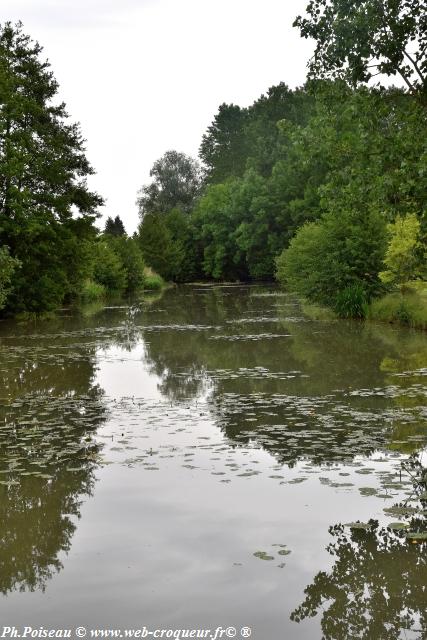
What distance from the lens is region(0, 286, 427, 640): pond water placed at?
5762mm

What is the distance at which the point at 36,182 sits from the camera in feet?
121

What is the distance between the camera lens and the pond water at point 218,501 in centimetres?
576

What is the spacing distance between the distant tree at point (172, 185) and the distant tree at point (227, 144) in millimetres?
6071

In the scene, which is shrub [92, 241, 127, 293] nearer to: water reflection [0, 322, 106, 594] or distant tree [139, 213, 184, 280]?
distant tree [139, 213, 184, 280]

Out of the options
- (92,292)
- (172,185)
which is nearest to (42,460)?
(92,292)

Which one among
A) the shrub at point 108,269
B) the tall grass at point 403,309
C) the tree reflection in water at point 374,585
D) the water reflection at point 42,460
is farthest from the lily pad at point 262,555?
the shrub at point 108,269

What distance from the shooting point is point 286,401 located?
13.9 meters

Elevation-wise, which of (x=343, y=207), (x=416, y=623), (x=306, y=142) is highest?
(x=306, y=142)

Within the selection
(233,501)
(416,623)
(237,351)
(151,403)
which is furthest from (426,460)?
(237,351)

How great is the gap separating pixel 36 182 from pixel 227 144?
2725 inches

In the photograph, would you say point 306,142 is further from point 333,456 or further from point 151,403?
point 333,456

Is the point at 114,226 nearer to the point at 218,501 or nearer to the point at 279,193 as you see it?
the point at 279,193

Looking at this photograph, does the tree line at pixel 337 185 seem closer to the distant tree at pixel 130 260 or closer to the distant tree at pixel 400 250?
the distant tree at pixel 400 250

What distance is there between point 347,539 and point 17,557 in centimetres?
322
